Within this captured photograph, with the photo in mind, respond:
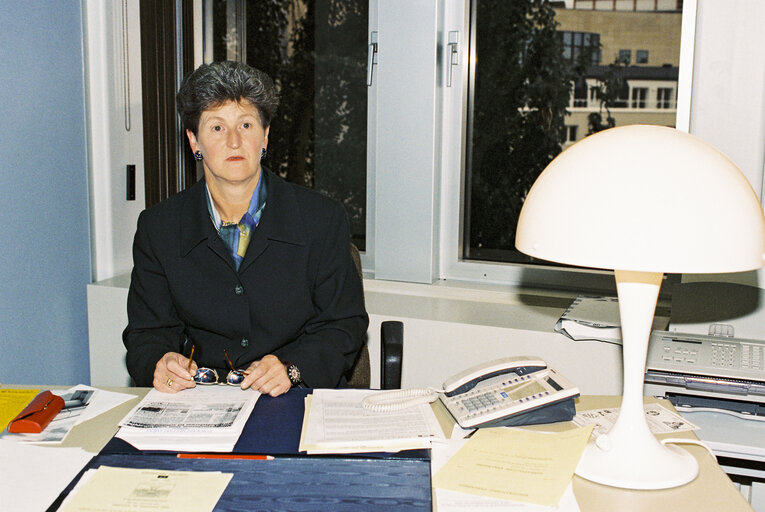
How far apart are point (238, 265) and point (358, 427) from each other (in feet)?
2.15

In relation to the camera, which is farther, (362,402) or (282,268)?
(282,268)

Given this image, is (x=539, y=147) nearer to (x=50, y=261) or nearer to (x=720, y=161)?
(x=720, y=161)

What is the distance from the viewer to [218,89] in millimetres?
1713

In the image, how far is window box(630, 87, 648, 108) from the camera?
2467 mm

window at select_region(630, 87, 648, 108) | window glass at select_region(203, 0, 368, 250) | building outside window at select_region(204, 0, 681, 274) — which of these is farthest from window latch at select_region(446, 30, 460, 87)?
window at select_region(630, 87, 648, 108)

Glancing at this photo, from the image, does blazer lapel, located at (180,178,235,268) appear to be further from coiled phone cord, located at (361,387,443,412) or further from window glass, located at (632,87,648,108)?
window glass, located at (632,87,648,108)

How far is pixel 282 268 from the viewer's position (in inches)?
69.7

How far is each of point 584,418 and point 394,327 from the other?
2.00ft

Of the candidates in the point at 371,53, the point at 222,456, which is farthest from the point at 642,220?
the point at 371,53

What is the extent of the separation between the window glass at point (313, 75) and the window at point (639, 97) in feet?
3.24

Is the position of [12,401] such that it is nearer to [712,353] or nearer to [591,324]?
[591,324]

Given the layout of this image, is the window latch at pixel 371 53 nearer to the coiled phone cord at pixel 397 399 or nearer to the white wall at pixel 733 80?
the white wall at pixel 733 80

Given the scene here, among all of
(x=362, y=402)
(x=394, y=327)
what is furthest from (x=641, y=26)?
(x=362, y=402)

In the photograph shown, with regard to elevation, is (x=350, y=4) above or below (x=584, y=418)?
above
